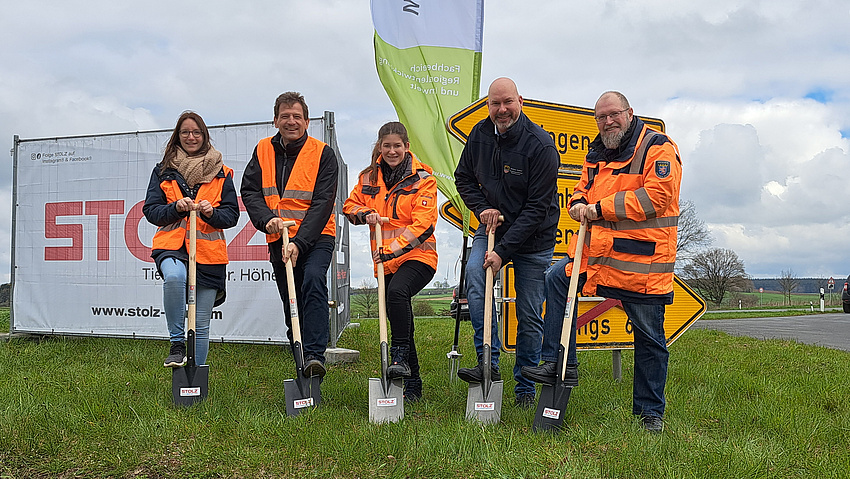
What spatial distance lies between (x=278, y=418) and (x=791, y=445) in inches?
116

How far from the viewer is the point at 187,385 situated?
4.34 m

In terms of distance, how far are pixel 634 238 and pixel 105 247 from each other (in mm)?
6484

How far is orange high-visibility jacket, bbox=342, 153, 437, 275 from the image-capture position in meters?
4.53

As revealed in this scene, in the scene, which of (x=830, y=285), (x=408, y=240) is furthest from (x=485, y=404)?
(x=830, y=285)

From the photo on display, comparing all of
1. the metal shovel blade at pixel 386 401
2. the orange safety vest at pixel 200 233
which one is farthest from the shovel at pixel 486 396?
the orange safety vest at pixel 200 233

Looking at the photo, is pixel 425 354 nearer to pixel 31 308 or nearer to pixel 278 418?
pixel 278 418

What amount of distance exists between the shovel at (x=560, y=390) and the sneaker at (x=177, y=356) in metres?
2.34

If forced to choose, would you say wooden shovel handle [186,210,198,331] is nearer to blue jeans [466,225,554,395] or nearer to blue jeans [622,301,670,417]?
blue jeans [466,225,554,395]

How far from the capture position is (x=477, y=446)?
335 centimetres

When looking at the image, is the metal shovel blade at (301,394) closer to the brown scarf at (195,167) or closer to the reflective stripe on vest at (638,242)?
the brown scarf at (195,167)

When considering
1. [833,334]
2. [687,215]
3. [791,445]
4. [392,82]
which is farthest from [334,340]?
[687,215]

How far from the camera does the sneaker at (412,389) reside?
4.77 meters

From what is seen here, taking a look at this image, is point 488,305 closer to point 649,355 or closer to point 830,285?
point 649,355

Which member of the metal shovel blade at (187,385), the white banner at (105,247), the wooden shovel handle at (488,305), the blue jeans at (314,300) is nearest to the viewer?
the wooden shovel handle at (488,305)
